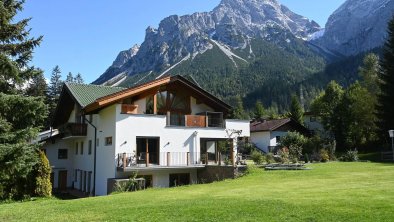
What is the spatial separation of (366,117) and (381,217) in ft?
138

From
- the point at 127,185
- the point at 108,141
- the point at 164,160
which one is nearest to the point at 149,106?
the point at 108,141

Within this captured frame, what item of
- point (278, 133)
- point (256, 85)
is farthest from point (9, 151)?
point (256, 85)

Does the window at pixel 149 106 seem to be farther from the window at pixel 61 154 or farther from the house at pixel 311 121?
the house at pixel 311 121

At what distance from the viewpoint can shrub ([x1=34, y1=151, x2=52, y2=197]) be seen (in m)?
23.8

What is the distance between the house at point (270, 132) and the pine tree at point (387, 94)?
12001 mm

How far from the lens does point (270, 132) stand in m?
51.8

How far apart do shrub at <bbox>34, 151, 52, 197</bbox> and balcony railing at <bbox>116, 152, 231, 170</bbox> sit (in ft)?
14.5

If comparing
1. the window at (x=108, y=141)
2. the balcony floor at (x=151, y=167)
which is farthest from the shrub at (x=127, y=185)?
the window at (x=108, y=141)

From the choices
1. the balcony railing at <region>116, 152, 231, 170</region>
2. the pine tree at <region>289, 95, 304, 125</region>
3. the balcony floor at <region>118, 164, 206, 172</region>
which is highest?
the pine tree at <region>289, 95, 304, 125</region>

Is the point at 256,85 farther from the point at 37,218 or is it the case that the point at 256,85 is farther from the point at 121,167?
the point at 37,218

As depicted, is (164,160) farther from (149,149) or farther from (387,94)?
(387,94)

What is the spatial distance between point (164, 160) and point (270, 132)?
27889mm

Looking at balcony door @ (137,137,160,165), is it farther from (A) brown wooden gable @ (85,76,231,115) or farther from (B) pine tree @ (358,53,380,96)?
(B) pine tree @ (358,53,380,96)

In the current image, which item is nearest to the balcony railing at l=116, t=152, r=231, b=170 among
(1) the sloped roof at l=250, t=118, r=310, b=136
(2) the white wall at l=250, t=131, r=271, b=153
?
(2) the white wall at l=250, t=131, r=271, b=153
